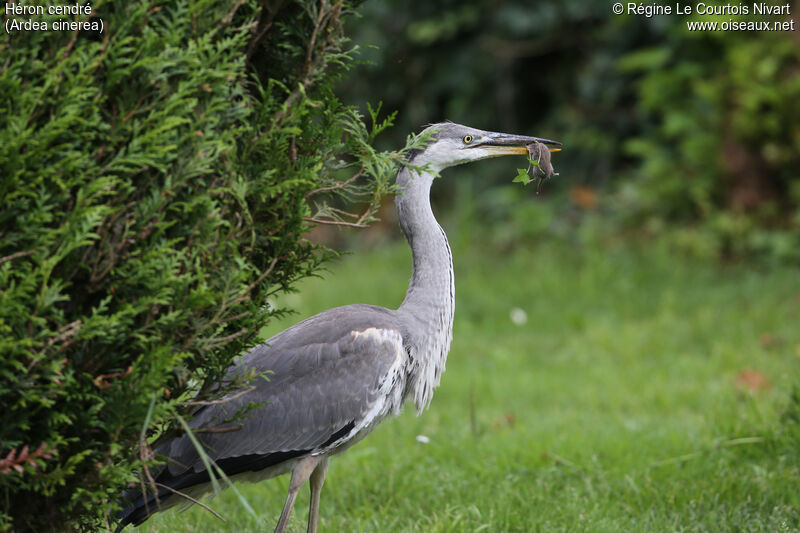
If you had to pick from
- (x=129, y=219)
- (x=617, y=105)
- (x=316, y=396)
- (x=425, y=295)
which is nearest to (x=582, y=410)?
(x=425, y=295)

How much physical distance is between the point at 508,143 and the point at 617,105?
821cm

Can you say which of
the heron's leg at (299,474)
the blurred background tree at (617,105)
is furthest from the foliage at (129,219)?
the blurred background tree at (617,105)

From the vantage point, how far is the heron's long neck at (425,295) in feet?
14.5

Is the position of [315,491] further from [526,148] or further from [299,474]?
[526,148]

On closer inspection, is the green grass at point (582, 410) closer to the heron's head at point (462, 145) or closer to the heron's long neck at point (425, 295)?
the heron's long neck at point (425, 295)

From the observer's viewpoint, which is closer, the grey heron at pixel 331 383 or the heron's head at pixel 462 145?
the grey heron at pixel 331 383

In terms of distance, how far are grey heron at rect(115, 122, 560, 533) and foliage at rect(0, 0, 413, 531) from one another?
0.78 metres

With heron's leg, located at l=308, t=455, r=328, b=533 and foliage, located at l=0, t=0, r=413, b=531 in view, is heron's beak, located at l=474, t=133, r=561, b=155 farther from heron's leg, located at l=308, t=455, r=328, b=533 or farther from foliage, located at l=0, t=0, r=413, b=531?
heron's leg, located at l=308, t=455, r=328, b=533

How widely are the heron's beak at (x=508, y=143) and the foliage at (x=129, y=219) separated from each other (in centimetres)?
138

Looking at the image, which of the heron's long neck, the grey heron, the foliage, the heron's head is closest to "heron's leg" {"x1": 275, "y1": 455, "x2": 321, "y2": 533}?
the grey heron

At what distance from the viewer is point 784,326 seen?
8.33 m

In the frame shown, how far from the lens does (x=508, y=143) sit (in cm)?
467

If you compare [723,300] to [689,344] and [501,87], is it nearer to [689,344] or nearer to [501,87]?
[689,344]

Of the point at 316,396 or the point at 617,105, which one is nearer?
the point at 316,396
